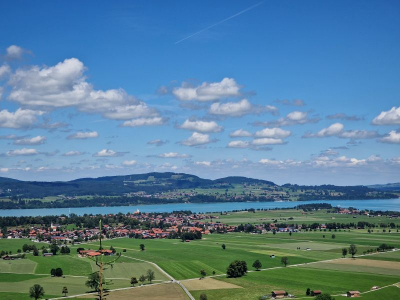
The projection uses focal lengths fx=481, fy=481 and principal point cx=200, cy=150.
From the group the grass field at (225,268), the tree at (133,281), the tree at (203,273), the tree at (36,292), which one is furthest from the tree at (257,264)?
the tree at (36,292)

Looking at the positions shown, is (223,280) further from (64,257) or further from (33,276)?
(64,257)

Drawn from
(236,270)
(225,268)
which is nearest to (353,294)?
(236,270)

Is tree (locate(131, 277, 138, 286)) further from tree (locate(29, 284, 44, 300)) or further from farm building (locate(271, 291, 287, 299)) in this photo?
farm building (locate(271, 291, 287, 299))

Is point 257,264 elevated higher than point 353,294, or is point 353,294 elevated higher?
point 257,264

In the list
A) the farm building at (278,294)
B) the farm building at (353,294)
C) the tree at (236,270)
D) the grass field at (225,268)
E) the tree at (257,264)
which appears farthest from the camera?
the tree at (257,264)

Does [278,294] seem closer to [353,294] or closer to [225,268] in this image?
[353,294]

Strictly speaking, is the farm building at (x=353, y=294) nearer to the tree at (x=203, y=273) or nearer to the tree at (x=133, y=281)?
the tree at (x=203, y=273)

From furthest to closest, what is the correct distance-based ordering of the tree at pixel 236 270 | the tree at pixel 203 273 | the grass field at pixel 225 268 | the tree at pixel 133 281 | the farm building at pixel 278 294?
the tree at pixel 203 273, the tree at pixel 236 270, the tree at pixel 133 281, the grass field at pixel 225 268, the farm building at pixel 278 294

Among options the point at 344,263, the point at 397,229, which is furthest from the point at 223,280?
the point at 397,229

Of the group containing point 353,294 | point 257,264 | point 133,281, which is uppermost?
point 257,264

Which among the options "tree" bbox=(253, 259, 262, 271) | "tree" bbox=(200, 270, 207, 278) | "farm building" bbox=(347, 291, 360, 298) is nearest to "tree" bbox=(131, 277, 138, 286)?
"tree" bbox=(200, 270, 207, 278)

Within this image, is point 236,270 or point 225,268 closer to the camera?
point 236,270
